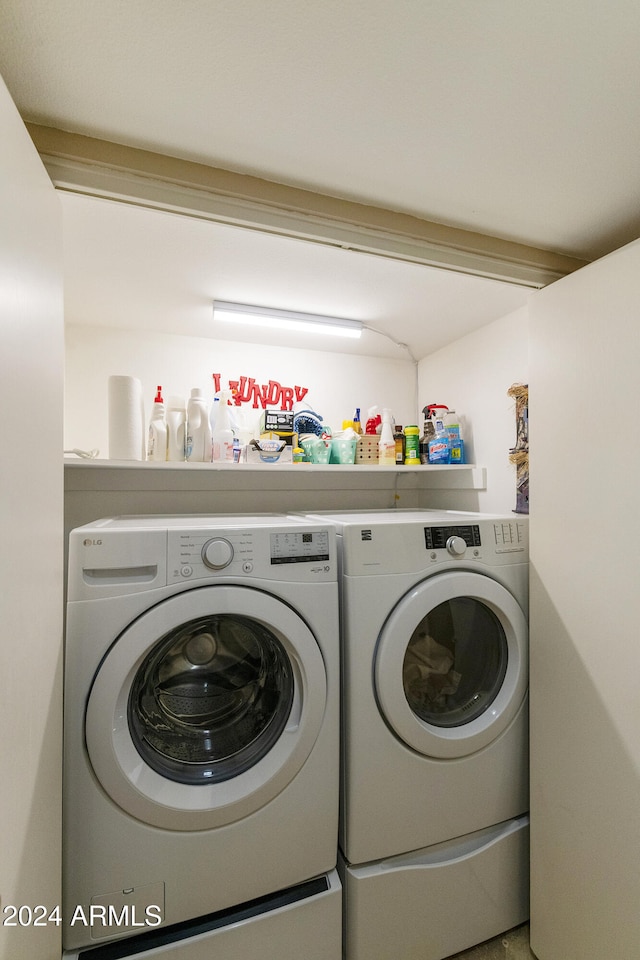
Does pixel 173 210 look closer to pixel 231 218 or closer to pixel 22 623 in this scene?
pixel 231 218

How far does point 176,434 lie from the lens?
1.61 m

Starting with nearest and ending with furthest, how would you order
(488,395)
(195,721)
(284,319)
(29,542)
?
(29,542) → (195,721) → (284,319) → (488,395)

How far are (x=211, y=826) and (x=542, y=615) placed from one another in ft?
3.67

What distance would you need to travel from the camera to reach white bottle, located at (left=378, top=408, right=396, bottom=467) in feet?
6.18

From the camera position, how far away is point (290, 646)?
116 cm

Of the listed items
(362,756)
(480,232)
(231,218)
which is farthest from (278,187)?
(362,756)

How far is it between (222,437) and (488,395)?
1.16 m

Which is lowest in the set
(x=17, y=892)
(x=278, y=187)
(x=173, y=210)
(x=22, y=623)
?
(x=17, y=892)

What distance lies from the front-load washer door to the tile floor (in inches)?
34.3

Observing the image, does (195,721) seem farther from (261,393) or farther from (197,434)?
(261,393)

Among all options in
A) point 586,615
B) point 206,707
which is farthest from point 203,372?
point 586,615

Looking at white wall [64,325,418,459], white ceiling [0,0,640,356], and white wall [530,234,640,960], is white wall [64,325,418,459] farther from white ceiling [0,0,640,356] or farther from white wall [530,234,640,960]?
white wall [530,234,640,960]

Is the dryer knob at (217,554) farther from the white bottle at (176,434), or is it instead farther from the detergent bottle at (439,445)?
the detergent bottle at (439,445)

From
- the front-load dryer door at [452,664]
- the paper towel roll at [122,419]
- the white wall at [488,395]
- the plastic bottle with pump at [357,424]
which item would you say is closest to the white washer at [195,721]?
the front-load dryer door at [452,664]
